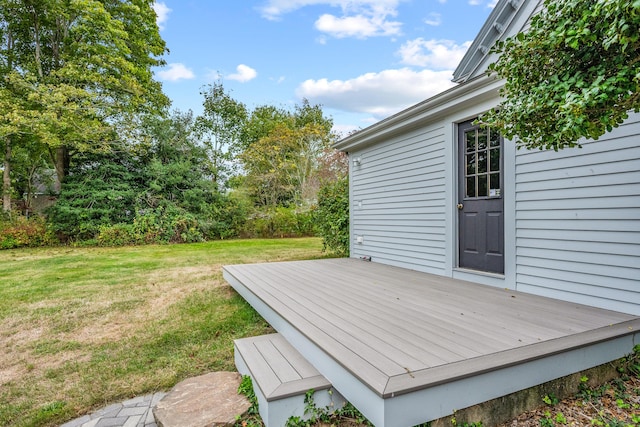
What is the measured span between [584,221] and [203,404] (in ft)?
10.6

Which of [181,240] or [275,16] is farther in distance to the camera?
[181,240]

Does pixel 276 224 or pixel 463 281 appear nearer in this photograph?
pixel 463 281

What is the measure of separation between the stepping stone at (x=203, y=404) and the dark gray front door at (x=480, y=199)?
296 centimetres

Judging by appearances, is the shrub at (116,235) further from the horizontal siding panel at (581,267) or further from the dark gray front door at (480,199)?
the horizontal siding panel at (581,267)

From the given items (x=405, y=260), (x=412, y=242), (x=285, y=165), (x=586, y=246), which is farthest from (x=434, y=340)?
(x=285, y=165)

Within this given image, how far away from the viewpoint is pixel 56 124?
359 inches

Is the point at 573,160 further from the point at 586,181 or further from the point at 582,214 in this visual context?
the point at 582,214

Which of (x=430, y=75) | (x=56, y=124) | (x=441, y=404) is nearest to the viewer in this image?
(x=441, y=404)

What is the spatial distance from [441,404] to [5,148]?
47.1 feet

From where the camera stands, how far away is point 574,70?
1.91 meters

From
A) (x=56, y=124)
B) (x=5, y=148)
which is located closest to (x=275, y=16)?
(x=56, y=124)

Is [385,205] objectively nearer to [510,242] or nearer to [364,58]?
[510,242]

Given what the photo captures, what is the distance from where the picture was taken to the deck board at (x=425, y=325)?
5.49ft

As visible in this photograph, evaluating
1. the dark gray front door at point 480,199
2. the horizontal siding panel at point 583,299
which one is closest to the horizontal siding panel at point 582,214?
the dark gray front door at point 480,199
